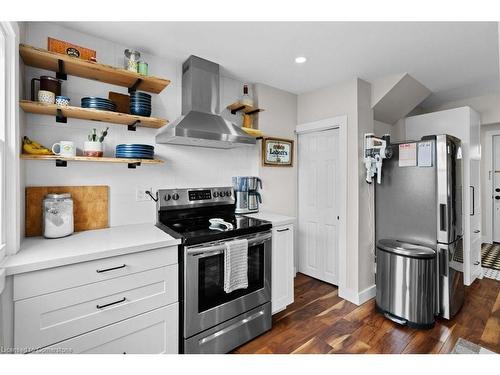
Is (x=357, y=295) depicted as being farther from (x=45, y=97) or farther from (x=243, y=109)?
(x=45, y=97)

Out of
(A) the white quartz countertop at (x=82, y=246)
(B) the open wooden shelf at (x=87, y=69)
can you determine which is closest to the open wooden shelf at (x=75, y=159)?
(A) the white quartz countertop at (x=82, y=246)

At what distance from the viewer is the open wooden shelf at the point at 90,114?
156 centimetres

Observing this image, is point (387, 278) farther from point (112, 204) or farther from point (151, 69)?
point (151, 69)

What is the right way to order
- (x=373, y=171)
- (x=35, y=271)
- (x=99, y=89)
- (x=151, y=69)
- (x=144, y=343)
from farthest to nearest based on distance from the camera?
→ (x=373, y=171), (x=151, y=69), (x=99, y=89), (x=144, y=343), (x=35, y=271)

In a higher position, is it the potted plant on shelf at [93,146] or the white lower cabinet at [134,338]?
the potted plant on shelf at [93,146]

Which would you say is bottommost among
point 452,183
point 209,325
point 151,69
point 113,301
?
point 209,325

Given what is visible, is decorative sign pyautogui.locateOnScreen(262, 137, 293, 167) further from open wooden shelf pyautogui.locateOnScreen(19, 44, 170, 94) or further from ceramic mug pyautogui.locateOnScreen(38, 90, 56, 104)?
ceramic mug pyautogui.locateOnScreen(38, 90, 56, 104)

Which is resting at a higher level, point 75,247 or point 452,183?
point 452,183

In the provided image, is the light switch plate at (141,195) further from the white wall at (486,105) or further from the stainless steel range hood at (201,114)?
the white wall at (486,105)

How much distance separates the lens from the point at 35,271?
123cm

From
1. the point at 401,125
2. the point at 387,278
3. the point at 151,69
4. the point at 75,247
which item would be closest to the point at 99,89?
the point at 151,69

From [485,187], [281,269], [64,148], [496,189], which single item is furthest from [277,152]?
[496,189]

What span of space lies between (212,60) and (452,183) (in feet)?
8.33

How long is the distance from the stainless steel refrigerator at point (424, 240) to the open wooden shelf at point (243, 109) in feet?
5.04
